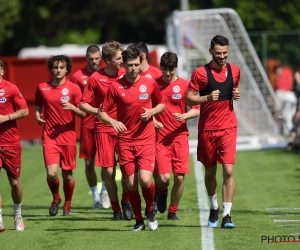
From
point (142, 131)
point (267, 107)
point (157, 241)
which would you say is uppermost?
point (142, 131)

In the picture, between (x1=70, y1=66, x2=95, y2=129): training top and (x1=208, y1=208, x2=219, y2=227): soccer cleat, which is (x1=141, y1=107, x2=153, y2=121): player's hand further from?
(x1=70, y1=66, x2=95, y2=129): training top

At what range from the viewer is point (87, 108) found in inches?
451

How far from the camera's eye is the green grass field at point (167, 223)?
9781mm

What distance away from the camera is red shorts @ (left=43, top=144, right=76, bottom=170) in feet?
40.0

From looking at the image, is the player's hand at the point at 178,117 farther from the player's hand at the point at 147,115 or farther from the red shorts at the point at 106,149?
the red shorts at the point at 106,149

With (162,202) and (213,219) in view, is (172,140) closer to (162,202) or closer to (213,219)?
(162,202)

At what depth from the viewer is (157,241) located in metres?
9.86

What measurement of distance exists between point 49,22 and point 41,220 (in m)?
35.3

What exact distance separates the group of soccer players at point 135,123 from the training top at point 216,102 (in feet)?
0.04

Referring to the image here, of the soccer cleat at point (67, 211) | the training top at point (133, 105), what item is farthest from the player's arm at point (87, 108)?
the soccer cleat at point (67, 211)

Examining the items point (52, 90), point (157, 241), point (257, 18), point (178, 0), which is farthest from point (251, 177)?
point (178, 0)

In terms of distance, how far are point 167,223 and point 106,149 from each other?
4.47 feet

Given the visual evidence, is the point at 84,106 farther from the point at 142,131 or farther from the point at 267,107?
the point at 267,107

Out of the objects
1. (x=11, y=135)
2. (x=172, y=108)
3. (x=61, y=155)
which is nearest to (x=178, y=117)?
(x=172, y=108)
